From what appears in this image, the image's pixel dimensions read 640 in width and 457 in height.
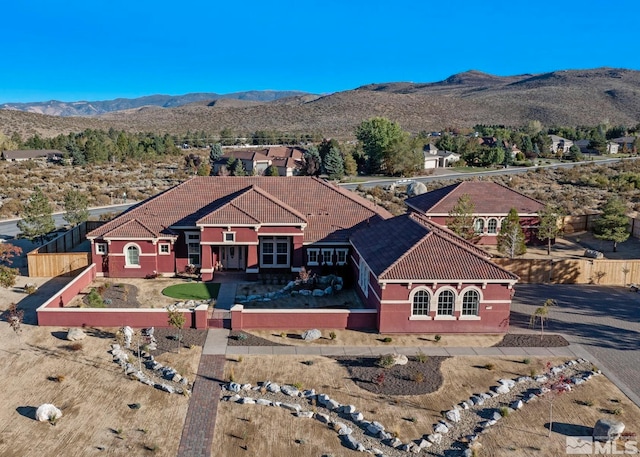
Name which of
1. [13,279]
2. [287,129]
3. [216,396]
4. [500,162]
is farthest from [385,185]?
[287,129]

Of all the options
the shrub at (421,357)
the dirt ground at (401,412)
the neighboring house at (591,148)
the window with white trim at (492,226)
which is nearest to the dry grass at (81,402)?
the dirt ground at (401,412)

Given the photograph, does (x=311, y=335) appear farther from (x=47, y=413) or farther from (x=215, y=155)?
(x=215, y=155)

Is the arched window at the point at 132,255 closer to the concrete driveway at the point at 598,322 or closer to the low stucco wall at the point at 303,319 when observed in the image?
the low stucco wall at the point at 303,319

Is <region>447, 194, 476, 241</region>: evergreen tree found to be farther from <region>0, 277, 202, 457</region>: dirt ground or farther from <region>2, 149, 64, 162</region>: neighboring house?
<region>2, 149, 64, 162</region>: neighboring house

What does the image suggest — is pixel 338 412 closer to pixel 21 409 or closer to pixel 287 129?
pixel 21 409

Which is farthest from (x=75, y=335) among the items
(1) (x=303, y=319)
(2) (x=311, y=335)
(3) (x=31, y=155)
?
(3) (x=31, y=155)
